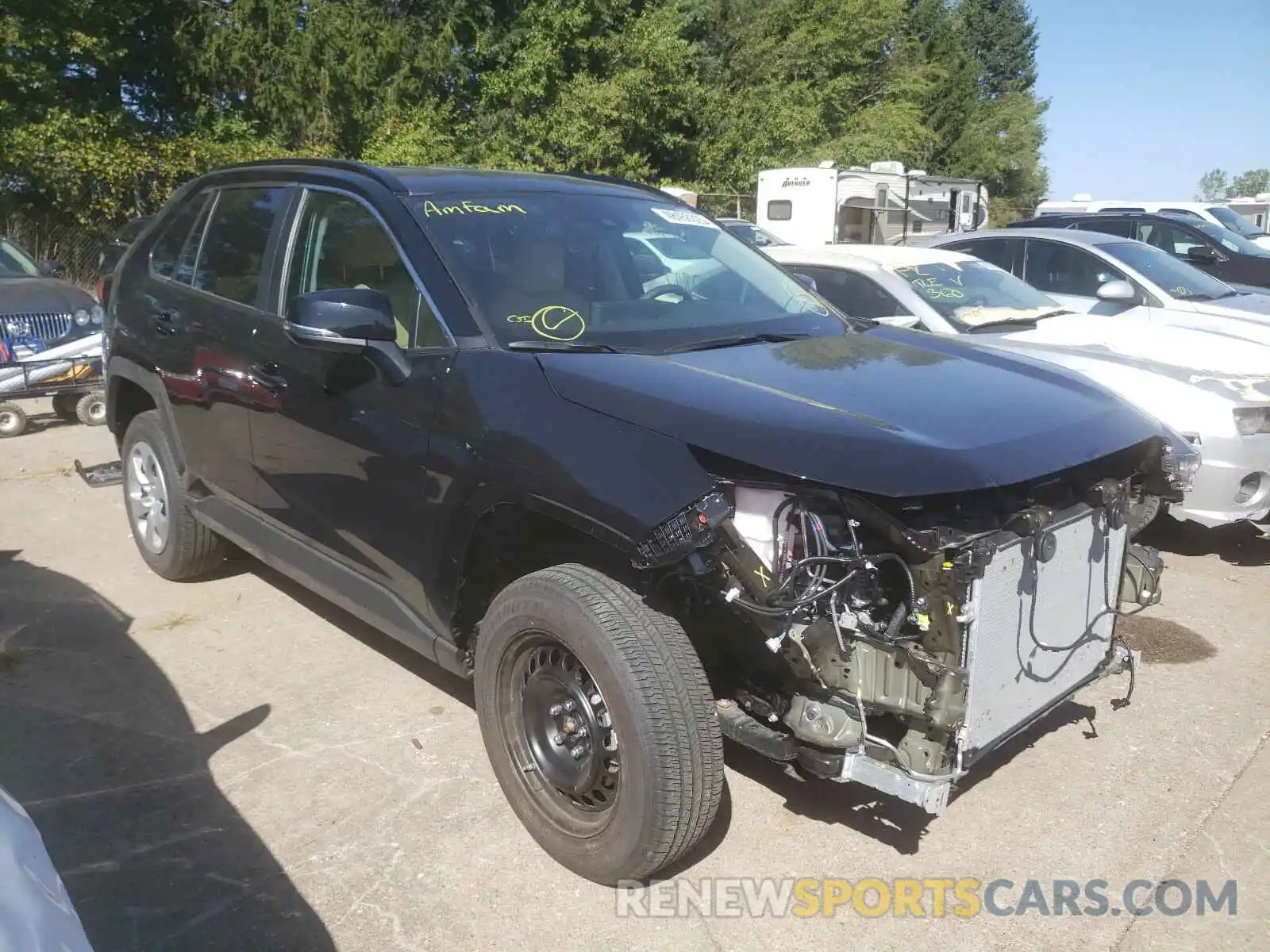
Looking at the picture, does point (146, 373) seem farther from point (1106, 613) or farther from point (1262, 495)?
point (1262, 495)

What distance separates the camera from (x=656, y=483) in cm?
265

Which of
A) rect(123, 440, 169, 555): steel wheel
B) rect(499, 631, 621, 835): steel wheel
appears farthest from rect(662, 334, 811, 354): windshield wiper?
rect(123, 440, 169, 555): steel wheel

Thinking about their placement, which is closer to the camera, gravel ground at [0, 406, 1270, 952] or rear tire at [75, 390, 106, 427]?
gravel ground at [0, 406, 1270, 952]

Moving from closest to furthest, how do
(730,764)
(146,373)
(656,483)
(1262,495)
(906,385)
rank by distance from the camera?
(656,483), (906,385), (730,764), (146,373), (1262,495)

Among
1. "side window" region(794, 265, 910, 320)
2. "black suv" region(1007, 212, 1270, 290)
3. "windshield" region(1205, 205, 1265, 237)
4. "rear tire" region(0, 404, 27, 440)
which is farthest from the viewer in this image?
"windshield" region(1205, 205, 1265, 237)

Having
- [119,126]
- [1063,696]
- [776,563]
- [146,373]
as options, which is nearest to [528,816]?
[776,563]

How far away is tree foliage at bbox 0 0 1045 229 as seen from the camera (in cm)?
1720

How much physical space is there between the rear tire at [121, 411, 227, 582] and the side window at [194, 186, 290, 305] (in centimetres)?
89

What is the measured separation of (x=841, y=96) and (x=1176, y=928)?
124 ft

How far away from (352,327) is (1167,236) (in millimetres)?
11525

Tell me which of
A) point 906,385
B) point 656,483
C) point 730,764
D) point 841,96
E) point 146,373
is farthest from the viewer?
point 841,96

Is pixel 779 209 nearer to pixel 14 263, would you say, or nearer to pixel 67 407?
pixel 14 263

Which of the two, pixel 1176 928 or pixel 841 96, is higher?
pixel 841 96

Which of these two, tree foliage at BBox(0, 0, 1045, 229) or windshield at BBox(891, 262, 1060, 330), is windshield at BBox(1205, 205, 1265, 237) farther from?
tree foliage at BBox(0, 0, 1045, 229)
